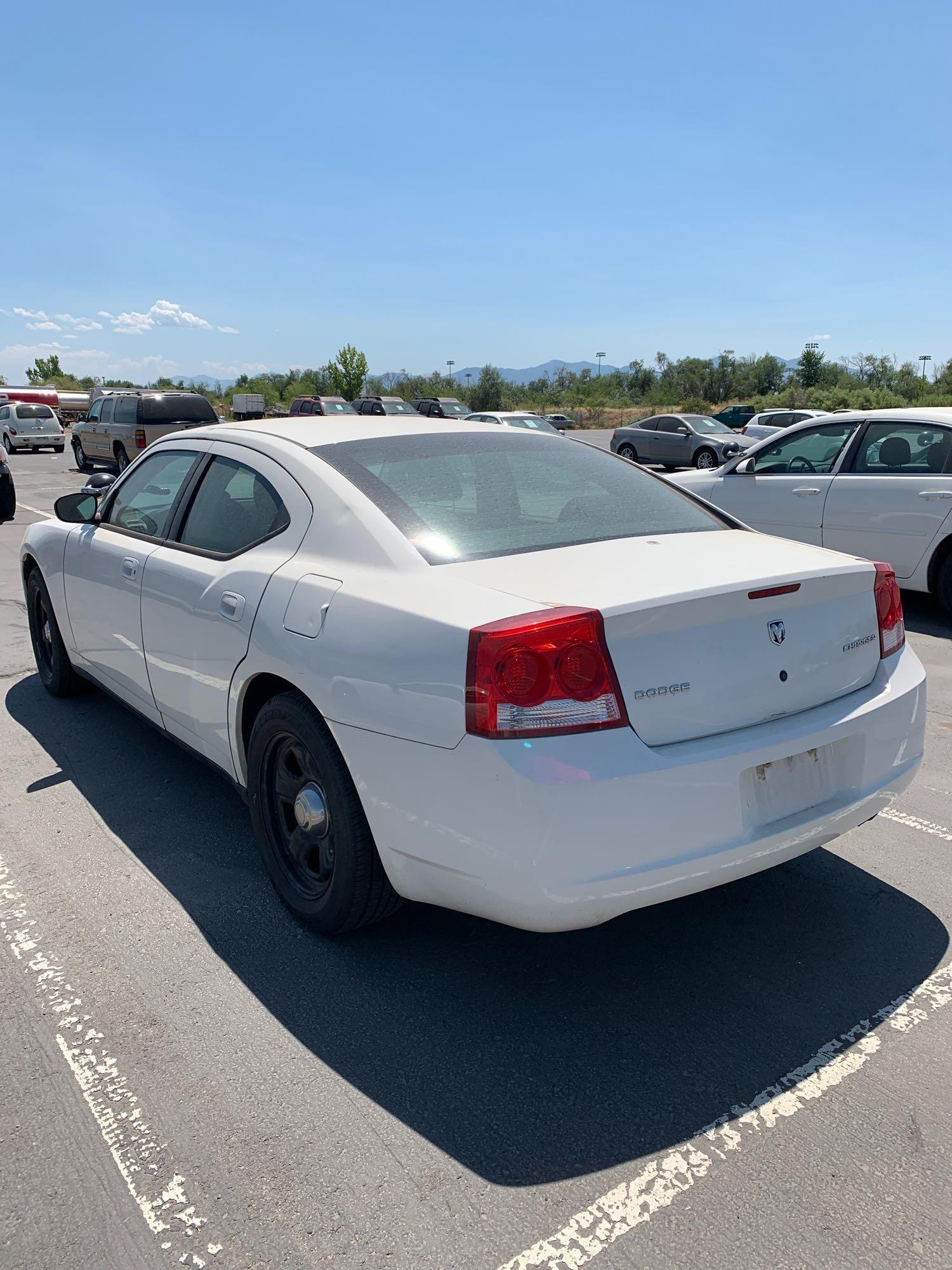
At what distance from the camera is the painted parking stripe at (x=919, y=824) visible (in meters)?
3.97

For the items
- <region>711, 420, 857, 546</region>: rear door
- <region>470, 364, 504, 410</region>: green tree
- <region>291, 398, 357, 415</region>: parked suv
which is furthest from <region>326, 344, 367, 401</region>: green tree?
<region>711, 420, 857, 546</region>: rear door

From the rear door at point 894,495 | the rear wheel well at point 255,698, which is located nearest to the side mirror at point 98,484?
the rear wheel well at point 255,698

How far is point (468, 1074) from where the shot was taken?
2.56 meters

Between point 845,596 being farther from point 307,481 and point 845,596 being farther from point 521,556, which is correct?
point 307,481

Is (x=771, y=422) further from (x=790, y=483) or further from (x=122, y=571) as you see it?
(x=122, y=571)

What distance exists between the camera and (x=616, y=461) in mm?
4059

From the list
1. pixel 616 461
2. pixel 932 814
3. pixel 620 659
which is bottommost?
pixel 932 814

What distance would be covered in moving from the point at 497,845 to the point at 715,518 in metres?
1.75

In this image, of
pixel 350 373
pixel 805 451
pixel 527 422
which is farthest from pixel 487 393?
pixel 805 451

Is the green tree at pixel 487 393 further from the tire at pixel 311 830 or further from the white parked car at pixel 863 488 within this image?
the tire at pixel 311 830

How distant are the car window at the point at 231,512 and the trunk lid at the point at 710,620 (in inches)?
37.7

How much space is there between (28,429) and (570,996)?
3376cm

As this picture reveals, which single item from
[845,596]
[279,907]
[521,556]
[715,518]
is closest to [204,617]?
[279,907]

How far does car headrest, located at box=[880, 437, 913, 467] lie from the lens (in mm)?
7980
